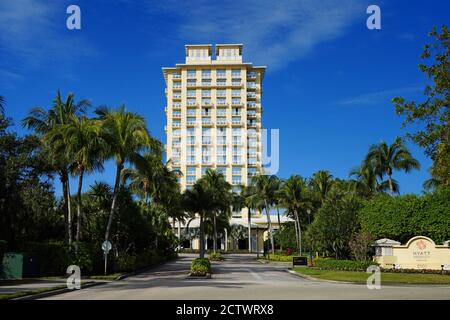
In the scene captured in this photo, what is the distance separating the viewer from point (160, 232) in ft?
189

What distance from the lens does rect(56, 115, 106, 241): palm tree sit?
32781mm

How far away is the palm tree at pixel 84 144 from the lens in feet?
108

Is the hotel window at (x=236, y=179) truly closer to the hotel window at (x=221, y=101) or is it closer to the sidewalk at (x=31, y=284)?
the hotel window at (x=221, y=101)

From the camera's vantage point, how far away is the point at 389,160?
60156mm

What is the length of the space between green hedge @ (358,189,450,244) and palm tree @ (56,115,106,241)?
2350 cm

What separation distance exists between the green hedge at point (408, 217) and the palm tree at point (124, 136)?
20.8 m

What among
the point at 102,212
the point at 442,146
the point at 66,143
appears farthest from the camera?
the point at 102,212

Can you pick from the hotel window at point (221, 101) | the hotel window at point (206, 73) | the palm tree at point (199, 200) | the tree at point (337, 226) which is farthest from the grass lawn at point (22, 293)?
the hotel window at point (206, 73)

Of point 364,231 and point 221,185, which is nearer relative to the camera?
point 364,231

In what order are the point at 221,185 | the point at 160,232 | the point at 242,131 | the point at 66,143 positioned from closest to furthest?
1. the point at 66,143
2. the point at 160,232
3. the point at 221,185
4. the point at 242,131

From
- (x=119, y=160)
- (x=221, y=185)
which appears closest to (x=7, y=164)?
(x=119, y=160)

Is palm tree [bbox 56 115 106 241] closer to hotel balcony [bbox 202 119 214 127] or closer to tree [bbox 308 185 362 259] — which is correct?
tree [bbox 308 185 362 259]

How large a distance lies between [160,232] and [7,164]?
986 inches

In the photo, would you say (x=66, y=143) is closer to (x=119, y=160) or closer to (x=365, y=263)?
(x=119, y=160)
